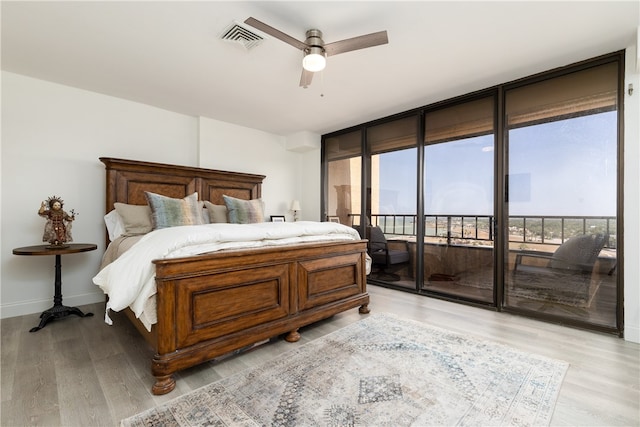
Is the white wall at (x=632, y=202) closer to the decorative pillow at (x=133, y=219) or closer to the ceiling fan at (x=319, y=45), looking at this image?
the ceiling fan at (x=319, y=45)

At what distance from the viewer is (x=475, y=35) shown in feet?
7.77

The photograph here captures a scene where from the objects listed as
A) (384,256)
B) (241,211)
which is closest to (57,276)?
(241,211)

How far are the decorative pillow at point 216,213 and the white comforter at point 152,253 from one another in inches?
64.9

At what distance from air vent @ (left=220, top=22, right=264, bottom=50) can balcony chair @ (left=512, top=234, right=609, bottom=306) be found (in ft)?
11.0

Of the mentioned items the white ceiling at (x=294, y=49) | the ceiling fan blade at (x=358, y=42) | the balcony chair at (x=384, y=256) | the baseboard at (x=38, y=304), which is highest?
the white ceiling at (x=294, y=49)

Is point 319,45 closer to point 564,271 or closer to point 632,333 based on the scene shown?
point 564,271

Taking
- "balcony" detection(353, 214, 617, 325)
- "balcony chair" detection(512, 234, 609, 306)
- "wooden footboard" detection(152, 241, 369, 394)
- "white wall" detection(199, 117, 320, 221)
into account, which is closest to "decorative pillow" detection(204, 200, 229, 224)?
"white wall" detection(199, 117, 320, 221)

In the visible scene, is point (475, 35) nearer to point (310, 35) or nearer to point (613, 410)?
point (310, 35)

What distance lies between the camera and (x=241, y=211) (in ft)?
12.9

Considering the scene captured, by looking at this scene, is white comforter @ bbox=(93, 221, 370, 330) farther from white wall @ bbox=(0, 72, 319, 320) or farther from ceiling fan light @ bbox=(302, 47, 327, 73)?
white wall @ bbox=(0, 72, 319, 320)

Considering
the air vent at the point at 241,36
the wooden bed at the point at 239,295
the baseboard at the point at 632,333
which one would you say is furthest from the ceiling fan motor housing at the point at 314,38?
the baseboard at the point at 632,333

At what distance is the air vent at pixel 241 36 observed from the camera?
224 centimetres

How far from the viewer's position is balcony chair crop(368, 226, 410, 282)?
4328 mm

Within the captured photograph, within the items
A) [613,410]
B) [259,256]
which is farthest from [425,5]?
[613,410]
